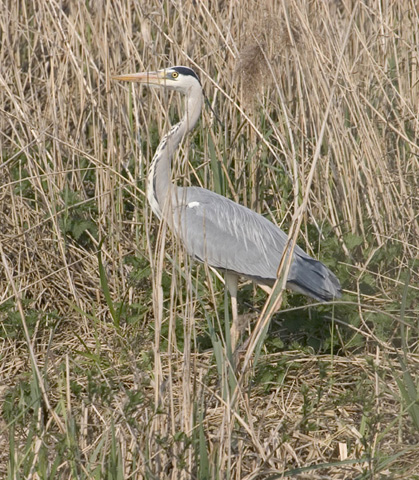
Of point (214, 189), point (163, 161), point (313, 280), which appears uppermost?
point (163, 161)

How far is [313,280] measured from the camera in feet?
11.2

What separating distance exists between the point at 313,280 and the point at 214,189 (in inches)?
31.5

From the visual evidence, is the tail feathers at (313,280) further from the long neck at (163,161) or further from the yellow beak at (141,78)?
the yellow beak at (141,78)

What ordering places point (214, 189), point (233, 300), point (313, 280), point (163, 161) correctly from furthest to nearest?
1. point (214, 189)
2. point (163, 161)
3. point (233, 300)
4. point (313, 280)

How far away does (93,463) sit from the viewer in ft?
7.91

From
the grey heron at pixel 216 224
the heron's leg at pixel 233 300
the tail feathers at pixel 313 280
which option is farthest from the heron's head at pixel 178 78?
the tail feathers at pixel 313 280

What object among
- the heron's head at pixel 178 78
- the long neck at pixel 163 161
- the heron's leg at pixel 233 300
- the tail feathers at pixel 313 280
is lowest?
the heron's leg at pixel 233 300

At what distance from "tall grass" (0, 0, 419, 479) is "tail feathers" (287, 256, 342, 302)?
9 centimetres

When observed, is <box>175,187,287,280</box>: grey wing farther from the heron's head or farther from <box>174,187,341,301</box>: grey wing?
the heron's head

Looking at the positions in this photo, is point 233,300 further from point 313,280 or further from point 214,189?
point 214,189

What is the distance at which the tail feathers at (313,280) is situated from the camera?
11.2ft

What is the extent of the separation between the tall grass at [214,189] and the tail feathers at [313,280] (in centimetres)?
9

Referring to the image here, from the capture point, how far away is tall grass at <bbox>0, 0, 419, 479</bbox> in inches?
127

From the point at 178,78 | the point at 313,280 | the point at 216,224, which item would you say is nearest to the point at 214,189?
the point at 216,224
